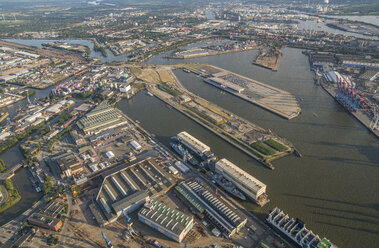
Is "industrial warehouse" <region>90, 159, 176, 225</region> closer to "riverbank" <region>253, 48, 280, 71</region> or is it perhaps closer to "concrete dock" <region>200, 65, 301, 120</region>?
"concrete dock" <region>200, 65, 301, 120</region>

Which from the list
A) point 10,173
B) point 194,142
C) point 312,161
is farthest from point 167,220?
point 10,173

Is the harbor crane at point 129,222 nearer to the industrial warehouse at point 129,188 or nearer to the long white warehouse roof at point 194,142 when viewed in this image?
the industrial warehouse at point 129,188

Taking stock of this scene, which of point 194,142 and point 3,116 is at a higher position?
point 194,142

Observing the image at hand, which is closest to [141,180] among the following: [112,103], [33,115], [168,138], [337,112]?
[168,138]

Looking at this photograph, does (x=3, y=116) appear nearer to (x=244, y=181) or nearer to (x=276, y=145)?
(x=244, y=181)

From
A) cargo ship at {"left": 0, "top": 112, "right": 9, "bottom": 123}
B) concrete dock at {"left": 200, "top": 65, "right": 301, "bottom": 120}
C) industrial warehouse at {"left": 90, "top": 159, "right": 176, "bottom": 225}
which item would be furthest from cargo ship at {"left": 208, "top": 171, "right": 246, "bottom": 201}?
cargo ship at {"left": 0, "top": 112, "right": 9, "bottom": 123}

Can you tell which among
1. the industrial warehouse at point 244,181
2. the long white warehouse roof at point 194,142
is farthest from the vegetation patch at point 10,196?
the industrial warehouse at point 244,181
